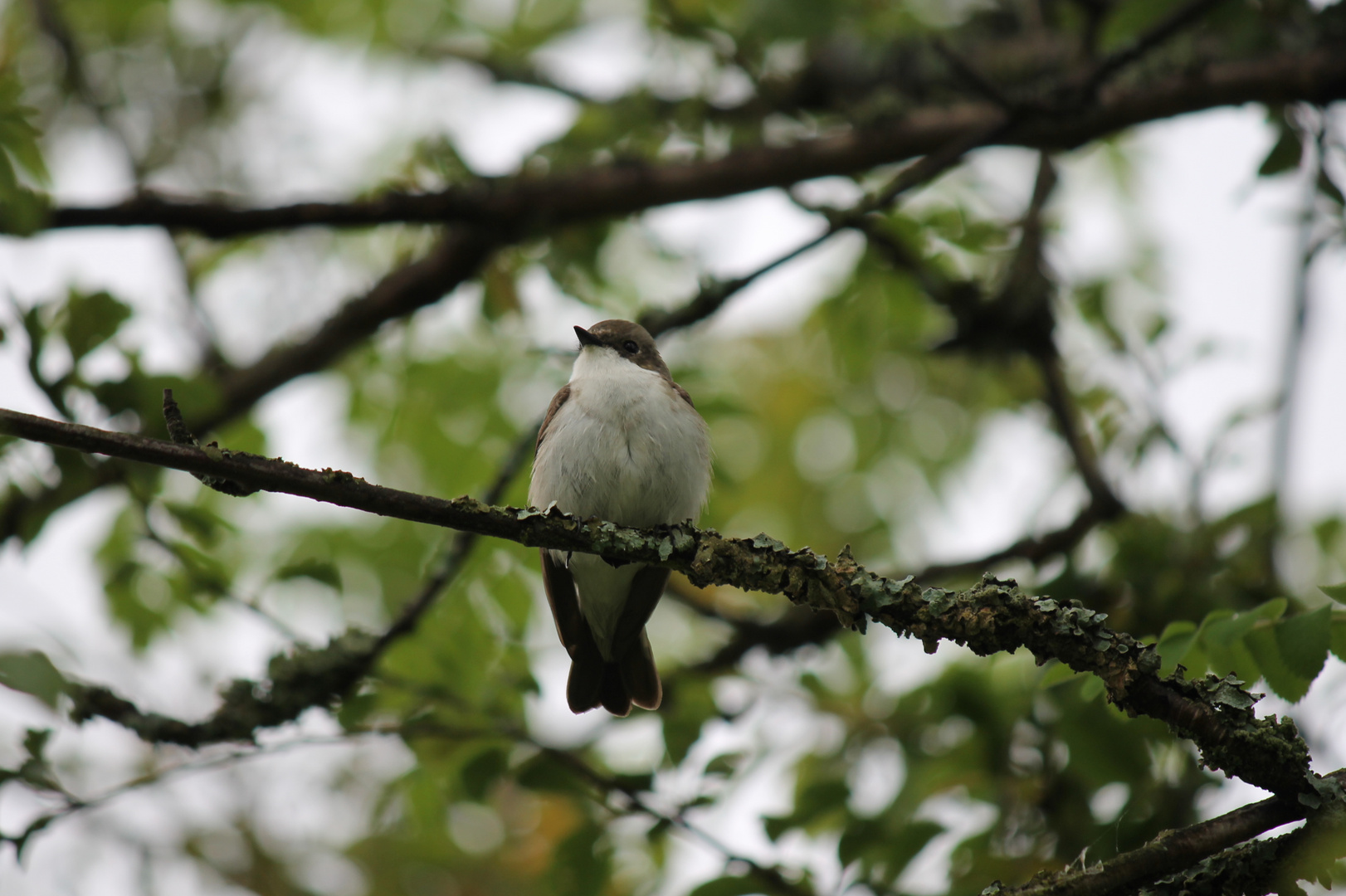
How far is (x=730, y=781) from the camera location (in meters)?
4.23

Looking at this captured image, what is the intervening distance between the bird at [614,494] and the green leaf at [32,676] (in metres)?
2.47

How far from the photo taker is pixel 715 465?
18.4 ft

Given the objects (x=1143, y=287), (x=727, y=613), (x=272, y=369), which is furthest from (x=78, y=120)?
(x=1143, y=287)

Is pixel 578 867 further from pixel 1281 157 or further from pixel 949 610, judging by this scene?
pixel 1281 157

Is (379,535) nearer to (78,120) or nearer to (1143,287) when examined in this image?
(78,120)

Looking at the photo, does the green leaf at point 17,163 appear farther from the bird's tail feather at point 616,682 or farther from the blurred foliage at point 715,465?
the bird's tail feather at point 616,682

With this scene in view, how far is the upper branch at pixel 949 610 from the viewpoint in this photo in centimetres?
250

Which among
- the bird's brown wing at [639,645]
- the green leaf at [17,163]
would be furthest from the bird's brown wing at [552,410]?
the green leaf at [17,163]

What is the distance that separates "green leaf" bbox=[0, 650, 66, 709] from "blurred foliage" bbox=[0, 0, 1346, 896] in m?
0.01

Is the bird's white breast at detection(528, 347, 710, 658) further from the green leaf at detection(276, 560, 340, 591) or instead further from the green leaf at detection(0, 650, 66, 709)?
the green leaf at detection(0, 650, 66, 709)

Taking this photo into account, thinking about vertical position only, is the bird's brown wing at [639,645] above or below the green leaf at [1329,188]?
below

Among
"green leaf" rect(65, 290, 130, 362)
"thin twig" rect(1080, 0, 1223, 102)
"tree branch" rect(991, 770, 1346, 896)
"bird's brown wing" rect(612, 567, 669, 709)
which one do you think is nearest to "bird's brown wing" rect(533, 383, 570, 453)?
"bird's brown wing" rect(612, 567, 669, 709)

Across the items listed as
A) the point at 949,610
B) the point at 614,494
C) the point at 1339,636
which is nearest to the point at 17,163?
the point at 614,494

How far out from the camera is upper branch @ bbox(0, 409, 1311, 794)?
2502 mm
